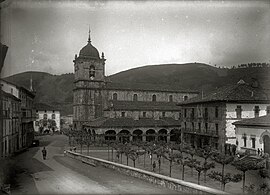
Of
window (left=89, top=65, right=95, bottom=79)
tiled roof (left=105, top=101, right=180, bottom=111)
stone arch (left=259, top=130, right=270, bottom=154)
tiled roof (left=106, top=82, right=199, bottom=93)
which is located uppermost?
window (left=89, top=65, right=95, bottom=79)

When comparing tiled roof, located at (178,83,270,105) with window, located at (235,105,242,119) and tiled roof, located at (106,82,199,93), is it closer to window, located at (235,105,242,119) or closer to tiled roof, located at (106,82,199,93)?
window, located at (235,105,242,119)

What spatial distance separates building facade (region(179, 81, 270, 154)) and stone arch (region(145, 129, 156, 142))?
426 inches

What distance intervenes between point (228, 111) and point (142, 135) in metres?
16.7

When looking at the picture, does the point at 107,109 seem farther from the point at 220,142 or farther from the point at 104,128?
the point at 220,142

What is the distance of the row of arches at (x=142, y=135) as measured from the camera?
43.1 metres

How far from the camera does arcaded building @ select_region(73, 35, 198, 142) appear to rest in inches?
1753

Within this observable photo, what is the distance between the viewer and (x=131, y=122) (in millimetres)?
45469

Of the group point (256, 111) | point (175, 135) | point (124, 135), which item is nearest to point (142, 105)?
point (175, 135)

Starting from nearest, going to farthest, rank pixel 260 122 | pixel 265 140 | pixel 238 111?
pixel 265 140, pixel 260 122, pixel 238 111

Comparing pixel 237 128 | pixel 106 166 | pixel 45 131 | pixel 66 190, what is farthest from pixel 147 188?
pixel 45 131

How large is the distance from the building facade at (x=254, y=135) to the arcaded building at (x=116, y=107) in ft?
62.6

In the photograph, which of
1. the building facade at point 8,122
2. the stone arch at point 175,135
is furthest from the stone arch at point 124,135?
the building facade at point 8,122

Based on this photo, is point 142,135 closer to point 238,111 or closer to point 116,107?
point 116,107

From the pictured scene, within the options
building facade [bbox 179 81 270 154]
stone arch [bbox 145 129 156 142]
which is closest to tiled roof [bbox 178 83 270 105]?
building facade [bbox 179 81 270 154]
